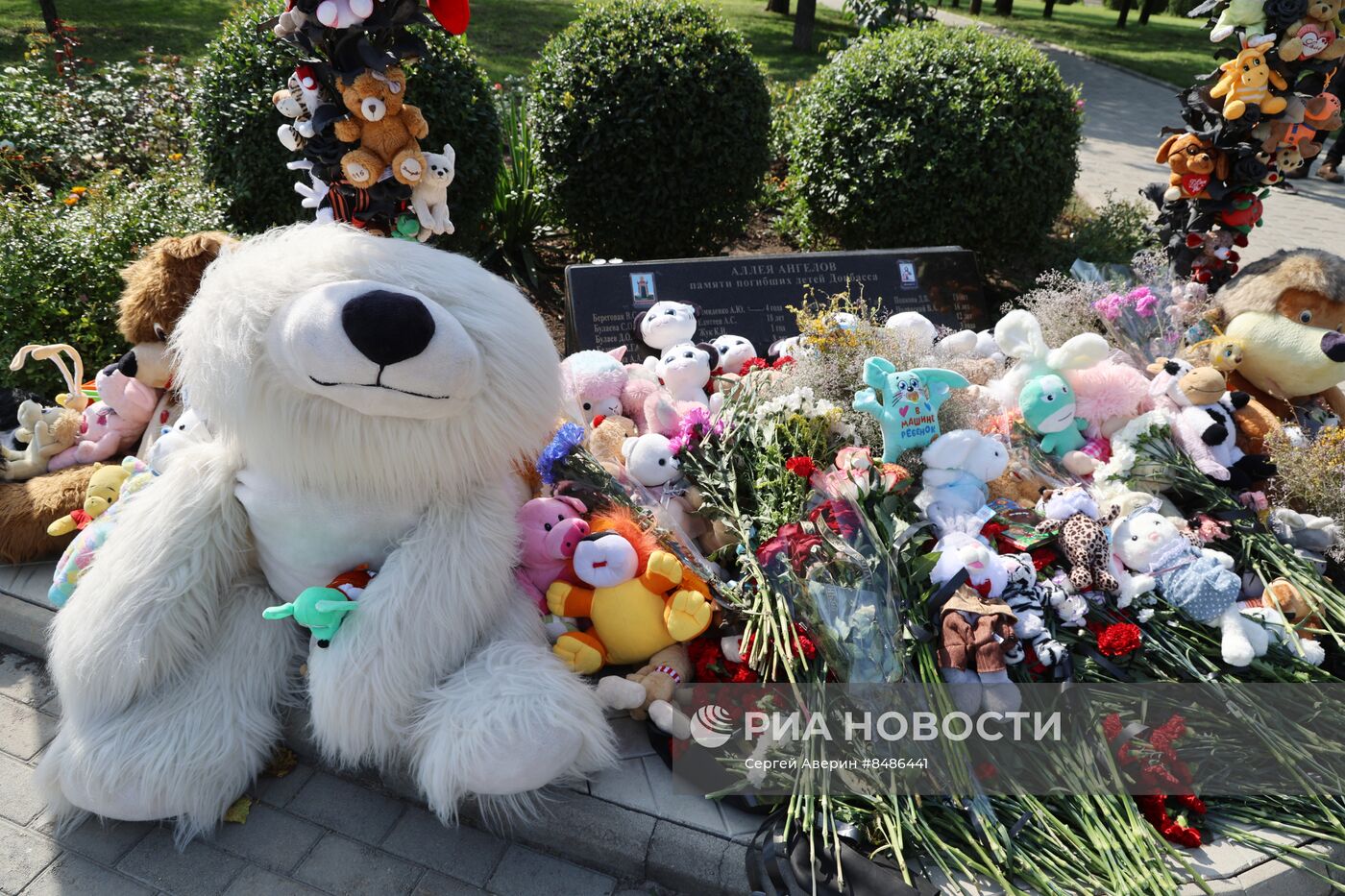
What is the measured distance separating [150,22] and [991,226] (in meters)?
11.3

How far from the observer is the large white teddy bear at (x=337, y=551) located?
2289 millimetres

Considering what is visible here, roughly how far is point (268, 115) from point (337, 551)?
352 cm

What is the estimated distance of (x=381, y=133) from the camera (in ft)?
10.4

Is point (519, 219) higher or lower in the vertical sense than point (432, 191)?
lower

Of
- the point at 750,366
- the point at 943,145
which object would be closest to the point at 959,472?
the point at 750,366

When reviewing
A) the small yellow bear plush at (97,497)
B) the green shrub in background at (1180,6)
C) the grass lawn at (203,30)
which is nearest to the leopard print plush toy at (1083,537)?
the small yellow bear plush at (97,497)

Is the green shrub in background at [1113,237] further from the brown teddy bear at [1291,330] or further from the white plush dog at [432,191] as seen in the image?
the white plush dog at [432,191]

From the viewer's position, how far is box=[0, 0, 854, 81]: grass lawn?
10062 mm

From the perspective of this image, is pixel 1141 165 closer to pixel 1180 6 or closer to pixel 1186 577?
pixel 1186 577

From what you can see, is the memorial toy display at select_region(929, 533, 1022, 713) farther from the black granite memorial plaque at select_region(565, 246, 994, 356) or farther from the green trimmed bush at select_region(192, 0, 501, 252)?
the green trimmed bush at select_region(192, 0, 501, 252)

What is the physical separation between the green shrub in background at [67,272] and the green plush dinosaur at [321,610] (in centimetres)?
271

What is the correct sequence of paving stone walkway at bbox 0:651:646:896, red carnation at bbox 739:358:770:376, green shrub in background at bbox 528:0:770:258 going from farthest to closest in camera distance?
green shrub in background at bbox 528:0:770:258 → red carnation at bbox 739:358:770:376 → paving stone walkway at bbox 0:651:646:896

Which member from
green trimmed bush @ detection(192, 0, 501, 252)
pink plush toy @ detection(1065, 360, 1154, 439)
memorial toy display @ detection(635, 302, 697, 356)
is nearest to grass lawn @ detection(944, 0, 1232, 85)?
green trimmed bush @ detection(192, 0, 501, 252)

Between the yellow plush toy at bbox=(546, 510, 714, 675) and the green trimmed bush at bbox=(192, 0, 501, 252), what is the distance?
3329 mm
